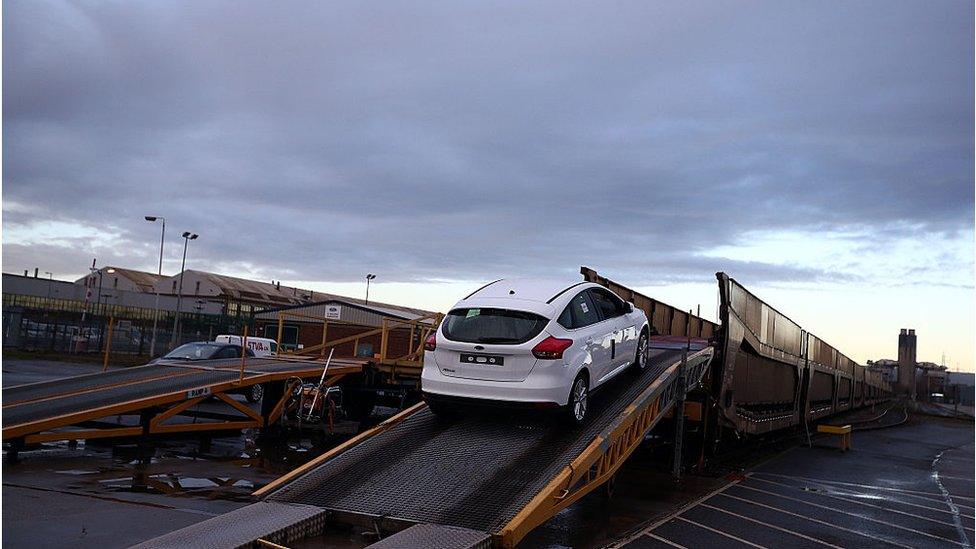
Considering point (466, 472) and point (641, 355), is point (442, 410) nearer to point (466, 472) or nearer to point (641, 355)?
point (466, 472)

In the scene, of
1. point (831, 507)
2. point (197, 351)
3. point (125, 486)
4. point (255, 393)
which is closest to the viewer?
point (125, 486)

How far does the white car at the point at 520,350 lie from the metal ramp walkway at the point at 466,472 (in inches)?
16.2

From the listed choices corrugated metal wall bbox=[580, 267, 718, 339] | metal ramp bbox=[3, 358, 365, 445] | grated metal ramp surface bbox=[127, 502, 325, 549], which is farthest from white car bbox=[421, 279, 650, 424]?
metal ramp bbox=[3, 358, 365, 445]

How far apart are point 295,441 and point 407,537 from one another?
972 cm

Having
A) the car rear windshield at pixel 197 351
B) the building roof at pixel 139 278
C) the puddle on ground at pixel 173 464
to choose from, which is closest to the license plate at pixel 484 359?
the puddle on ground at pixel 173 464

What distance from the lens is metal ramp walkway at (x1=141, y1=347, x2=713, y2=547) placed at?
6969 mm

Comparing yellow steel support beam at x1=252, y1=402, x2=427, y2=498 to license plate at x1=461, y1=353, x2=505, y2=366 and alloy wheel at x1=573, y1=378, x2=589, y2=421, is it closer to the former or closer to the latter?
license plate at x1=461, y1=353, x2=505, y2=366

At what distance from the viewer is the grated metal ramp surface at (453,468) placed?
7.19 meters

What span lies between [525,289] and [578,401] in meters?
1.54

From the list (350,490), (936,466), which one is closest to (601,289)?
(350,490)

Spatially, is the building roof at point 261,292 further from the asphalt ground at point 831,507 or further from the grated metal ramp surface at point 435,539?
the grated metal ramp surface at point 435,539

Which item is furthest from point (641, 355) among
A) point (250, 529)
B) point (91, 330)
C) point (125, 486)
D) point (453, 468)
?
point (91, 330)

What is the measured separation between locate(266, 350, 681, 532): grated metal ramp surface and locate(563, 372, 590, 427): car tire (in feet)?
0.45

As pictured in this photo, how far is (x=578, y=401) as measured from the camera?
9.00 m
